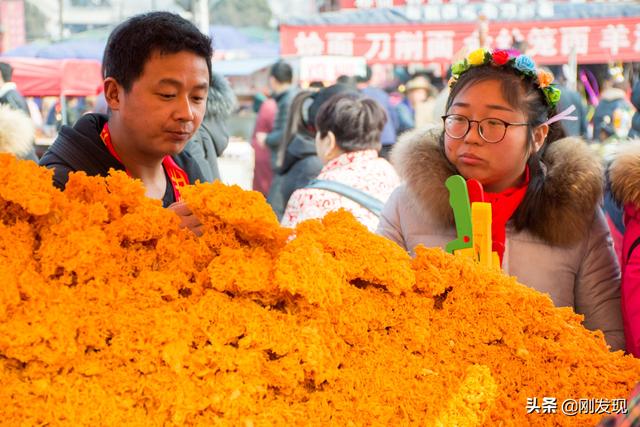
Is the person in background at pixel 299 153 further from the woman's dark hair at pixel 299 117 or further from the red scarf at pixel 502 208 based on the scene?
the red scarf at pixel 502 208

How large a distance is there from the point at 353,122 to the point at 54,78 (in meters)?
7.54

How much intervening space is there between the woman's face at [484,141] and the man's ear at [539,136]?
0.06m

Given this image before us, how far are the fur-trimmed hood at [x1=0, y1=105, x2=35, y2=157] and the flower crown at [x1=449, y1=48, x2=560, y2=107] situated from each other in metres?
1.43

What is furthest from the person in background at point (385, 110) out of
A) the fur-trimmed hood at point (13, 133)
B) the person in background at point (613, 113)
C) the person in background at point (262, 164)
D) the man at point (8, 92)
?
the man at point (8, 92)

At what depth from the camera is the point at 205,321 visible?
1.03m

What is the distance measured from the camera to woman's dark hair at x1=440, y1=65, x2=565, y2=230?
1709 millimetres

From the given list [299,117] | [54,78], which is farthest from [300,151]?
[54,78]

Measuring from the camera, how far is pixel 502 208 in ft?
5.74

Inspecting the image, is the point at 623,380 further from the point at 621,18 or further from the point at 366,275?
the point at 621,18

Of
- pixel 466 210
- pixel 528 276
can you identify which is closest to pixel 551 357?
pixel 466 210

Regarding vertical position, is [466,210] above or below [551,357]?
above

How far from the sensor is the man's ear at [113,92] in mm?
1628

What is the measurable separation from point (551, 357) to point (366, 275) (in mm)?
307

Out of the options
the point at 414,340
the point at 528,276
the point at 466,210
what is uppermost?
the point at 466,210
